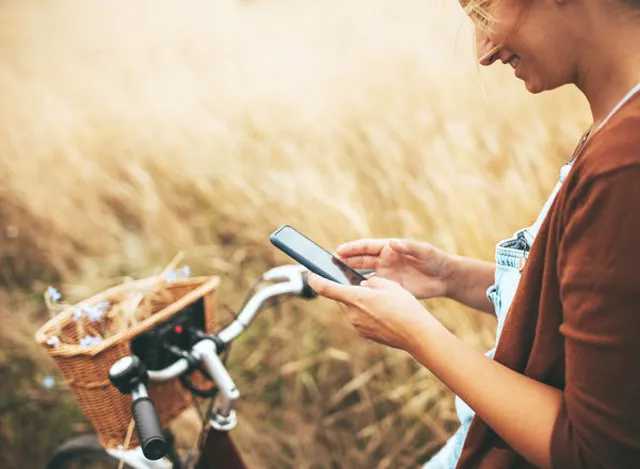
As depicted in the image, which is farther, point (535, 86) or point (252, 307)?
point (252, 307)

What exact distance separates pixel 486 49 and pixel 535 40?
10 centimetres

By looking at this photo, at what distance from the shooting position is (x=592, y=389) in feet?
2.41

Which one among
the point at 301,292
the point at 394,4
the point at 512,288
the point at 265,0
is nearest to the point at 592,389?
the point at 512,288

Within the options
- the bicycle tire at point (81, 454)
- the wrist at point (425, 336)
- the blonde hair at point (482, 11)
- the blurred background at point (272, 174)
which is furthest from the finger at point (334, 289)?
the blurred background at point (272, 174)

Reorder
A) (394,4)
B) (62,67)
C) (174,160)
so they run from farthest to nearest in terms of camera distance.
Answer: (62,67) < (394,4) < (174,160)

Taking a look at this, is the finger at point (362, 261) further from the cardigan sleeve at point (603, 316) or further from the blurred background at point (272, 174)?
the blurred background at point (272, 174)

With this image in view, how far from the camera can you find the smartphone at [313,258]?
3.96 ft

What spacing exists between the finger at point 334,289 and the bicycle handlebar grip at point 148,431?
41cm

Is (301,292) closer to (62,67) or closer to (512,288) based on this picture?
(512,288)

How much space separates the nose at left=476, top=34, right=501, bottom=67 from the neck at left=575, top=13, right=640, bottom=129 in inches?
5.2

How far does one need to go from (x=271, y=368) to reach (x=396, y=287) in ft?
5.87

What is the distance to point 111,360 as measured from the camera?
1331mm

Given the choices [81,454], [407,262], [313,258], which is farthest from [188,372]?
[81,454]

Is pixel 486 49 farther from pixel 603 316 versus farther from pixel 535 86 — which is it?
pixel 603 316
